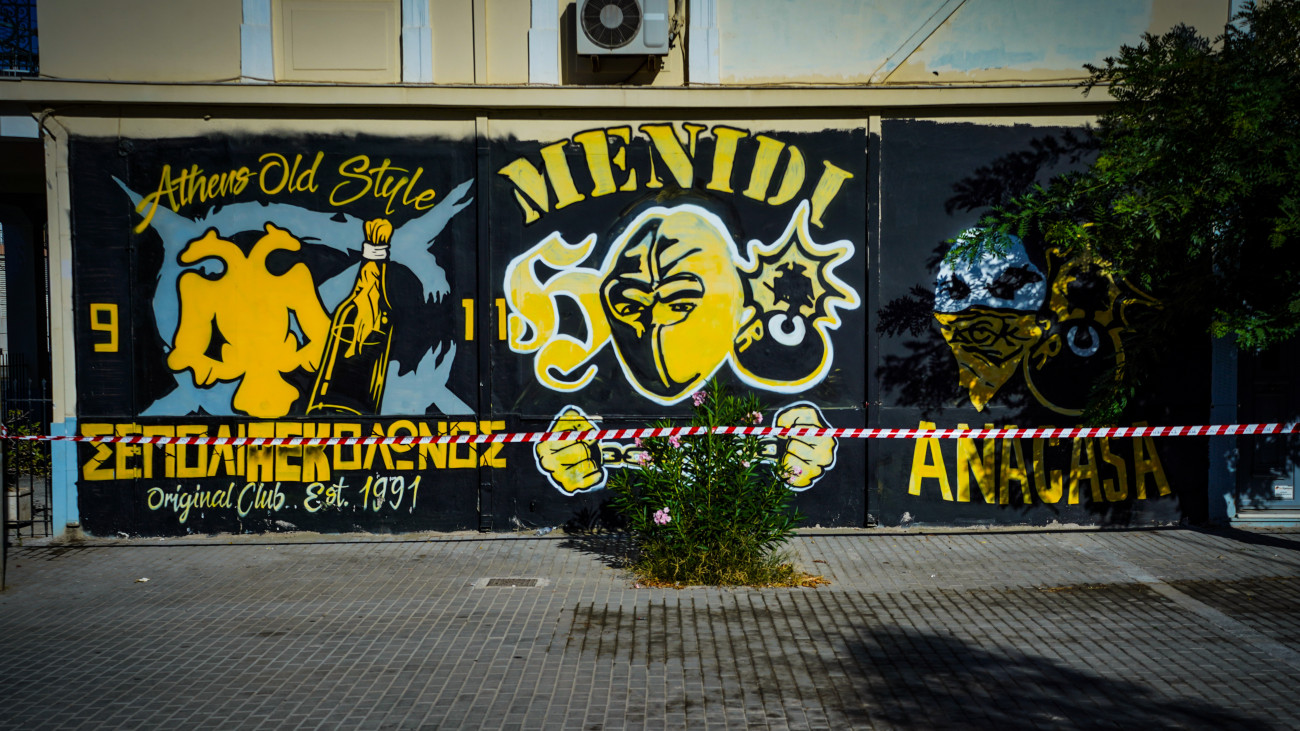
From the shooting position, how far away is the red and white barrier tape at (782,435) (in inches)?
353

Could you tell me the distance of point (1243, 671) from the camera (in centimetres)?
571

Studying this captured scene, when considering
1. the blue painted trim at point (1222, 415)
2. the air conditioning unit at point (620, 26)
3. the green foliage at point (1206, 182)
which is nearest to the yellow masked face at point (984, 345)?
the green foliage at point (1206, 182)

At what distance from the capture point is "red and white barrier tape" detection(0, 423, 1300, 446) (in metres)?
8.97

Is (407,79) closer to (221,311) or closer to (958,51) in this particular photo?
(221,311)

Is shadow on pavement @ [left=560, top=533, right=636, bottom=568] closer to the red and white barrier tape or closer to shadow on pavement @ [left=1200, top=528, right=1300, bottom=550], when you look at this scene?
the red and white barrier tape

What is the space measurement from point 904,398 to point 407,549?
5.20 m

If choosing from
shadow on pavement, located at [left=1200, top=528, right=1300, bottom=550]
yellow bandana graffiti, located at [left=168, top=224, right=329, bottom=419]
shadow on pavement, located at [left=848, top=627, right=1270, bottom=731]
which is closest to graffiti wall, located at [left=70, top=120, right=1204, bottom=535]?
yellow bandana graffiti, located at [left=168, top=224, right=329, bottom=419]

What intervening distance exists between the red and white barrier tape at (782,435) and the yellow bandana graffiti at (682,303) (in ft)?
1.80

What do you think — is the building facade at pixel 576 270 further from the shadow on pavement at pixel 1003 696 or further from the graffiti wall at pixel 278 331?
the shadow on pavement at pixel 1003 696

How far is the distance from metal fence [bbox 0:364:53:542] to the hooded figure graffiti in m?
9.14

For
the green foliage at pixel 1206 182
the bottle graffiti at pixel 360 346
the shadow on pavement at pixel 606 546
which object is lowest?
the shadow on pavement at pixel 606 546

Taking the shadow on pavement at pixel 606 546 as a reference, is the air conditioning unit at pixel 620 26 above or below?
above

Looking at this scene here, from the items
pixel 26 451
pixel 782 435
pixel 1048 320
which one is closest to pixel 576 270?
pixel 782 435

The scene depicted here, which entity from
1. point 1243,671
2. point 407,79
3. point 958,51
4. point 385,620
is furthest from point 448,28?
point 1243,671
